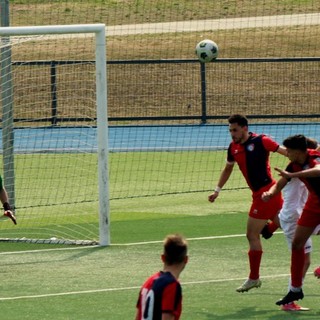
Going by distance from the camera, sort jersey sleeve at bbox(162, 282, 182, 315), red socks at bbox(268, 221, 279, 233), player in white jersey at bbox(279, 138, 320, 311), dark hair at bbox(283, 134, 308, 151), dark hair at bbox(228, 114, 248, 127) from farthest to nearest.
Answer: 1. red socks at bbox(268, 221, 279, 233)
2. dark hair at bbox(228, 114, 248, 127)
3. player in white jersey at bbox(279, 138, 320, 311)
4. dark hair at bbox(283, 134, 308, 151)
5. jersey sleeve at bbox(162, 282, 182, 315)

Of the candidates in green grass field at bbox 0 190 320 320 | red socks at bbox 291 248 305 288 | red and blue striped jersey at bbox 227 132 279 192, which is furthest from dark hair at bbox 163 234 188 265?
red and blue striped jersey at bbox 227 132 279 192

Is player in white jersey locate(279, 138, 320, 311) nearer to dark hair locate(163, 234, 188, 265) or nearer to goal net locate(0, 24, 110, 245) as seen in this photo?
goal net locate(0, 24, 110, 245)

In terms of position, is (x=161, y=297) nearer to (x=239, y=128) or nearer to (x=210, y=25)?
(x=239, y=128)

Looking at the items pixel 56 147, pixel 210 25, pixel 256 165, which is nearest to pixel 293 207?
pixel 256 165

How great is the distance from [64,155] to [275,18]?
43.3 feet

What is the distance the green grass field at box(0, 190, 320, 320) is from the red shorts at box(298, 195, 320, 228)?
0.86 meters

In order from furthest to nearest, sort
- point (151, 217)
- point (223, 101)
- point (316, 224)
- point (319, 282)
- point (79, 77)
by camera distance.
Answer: point (223, 101) → point (79, 77) → point (151, 217) → point (319, 282) → point (316, 224)

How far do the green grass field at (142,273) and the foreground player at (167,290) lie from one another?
11.8 feet

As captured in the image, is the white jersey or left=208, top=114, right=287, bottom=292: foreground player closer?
the white jersey

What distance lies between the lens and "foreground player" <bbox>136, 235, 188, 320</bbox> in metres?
7.99

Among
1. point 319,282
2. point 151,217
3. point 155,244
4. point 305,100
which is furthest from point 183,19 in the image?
point 319,282

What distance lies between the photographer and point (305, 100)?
114 feet

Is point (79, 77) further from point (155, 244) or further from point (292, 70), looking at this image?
point (155, 244)

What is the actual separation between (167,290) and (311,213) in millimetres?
4270
